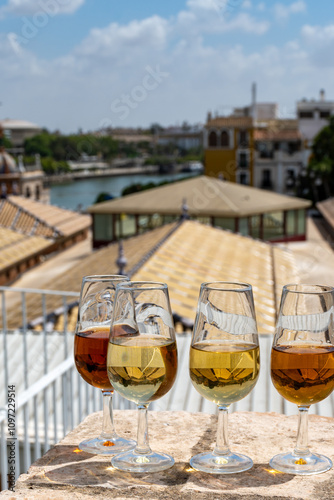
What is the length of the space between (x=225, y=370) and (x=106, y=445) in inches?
17.1

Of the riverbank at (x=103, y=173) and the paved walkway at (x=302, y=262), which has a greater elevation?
the riverbank at (x=103, y=173)

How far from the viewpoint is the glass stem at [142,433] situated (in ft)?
5.65

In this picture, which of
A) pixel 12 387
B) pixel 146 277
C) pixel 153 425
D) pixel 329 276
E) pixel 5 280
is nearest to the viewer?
pixel 153 425

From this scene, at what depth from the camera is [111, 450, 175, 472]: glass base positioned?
5.50 feet

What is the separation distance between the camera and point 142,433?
68.4 inches

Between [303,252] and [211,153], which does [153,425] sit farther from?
[211,153]

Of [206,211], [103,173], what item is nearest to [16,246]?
[206,211]

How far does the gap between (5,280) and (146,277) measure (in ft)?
32.1

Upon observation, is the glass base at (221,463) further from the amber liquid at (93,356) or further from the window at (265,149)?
the window at (265,149)

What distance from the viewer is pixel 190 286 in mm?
13047

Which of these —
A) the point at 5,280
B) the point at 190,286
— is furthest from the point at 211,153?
the point at 190,286

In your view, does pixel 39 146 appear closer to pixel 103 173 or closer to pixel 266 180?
pixel 103 173

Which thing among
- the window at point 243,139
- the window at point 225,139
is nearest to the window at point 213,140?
the window at point 225,139

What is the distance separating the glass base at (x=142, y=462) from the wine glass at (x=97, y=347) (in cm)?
10
